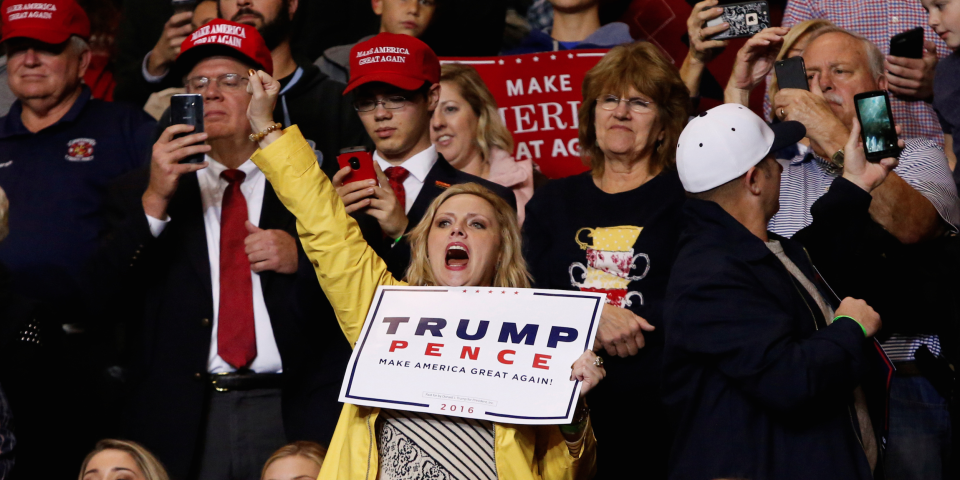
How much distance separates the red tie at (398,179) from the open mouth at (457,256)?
0.73 m

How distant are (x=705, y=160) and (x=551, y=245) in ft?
2.89

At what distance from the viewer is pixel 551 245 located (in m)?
4.02

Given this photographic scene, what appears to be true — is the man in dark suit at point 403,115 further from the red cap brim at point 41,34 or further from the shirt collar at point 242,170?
the red cap brim at point 41,34

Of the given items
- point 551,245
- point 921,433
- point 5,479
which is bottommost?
point 921,433

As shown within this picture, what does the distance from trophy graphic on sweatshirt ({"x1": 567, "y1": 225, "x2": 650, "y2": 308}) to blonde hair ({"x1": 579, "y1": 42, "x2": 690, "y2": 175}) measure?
42 cm

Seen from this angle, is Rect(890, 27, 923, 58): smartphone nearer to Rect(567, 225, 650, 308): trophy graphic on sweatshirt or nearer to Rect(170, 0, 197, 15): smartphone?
Rect(567, 225, 650, 308): trophy graphic on sweatshirt

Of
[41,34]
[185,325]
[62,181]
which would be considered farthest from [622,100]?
[41,34]

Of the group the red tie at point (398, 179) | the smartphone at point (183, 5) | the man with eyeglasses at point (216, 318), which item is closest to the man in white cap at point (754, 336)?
the red tie at point (398, 179)

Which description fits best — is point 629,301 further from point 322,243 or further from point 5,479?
point 5,479

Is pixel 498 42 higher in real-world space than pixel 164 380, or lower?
higher

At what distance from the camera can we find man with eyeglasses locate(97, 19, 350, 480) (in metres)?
4.05

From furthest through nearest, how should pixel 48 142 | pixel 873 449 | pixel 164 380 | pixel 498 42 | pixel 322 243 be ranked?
pixel 498 42
pixel 48 142
pixel 164 380
pixel 322 243
pixel 873 449

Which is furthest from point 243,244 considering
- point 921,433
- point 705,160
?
point 921,433

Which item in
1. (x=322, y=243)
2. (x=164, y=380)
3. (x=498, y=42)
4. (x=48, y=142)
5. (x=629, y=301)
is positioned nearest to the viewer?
(x=322, y=243)
